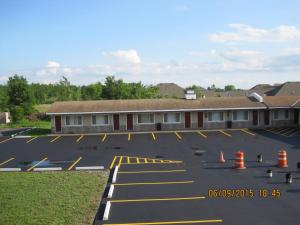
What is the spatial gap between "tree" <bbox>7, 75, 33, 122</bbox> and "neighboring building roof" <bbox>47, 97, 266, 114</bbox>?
1277 cm

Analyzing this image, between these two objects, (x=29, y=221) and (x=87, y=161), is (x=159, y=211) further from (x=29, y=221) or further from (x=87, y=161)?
(x=87, y=161)

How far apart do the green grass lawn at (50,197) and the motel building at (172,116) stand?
17783 millimetres

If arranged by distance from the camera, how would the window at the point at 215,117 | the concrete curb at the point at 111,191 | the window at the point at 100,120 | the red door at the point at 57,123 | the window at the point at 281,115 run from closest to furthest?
the concrete curb at the point at 111,191
the red door at the point at 57,123
the window at the point at 100,120
the window at the point at 215,117
the window at the point at 281,115

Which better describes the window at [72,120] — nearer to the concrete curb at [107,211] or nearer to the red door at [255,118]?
the red door at [255,118]

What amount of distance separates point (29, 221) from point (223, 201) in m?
6.77

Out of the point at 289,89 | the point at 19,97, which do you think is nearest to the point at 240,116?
the point at 289,89

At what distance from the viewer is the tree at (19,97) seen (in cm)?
4901

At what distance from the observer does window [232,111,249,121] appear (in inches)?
1464

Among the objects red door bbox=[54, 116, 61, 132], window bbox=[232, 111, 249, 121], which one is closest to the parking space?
window bbox=[232, 111, 249, 121]

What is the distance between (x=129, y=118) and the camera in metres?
36.7

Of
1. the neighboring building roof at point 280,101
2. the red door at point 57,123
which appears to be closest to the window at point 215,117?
the neighboring building roof at point 280,101

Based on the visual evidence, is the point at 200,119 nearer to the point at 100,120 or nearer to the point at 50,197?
the point at 100,120

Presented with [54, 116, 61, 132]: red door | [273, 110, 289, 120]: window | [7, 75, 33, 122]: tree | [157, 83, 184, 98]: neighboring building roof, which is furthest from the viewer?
[157, 83, 184, 98]: neighboring building roof

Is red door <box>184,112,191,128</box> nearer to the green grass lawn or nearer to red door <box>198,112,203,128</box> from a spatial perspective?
red door <box>198,112,203,128</box>
